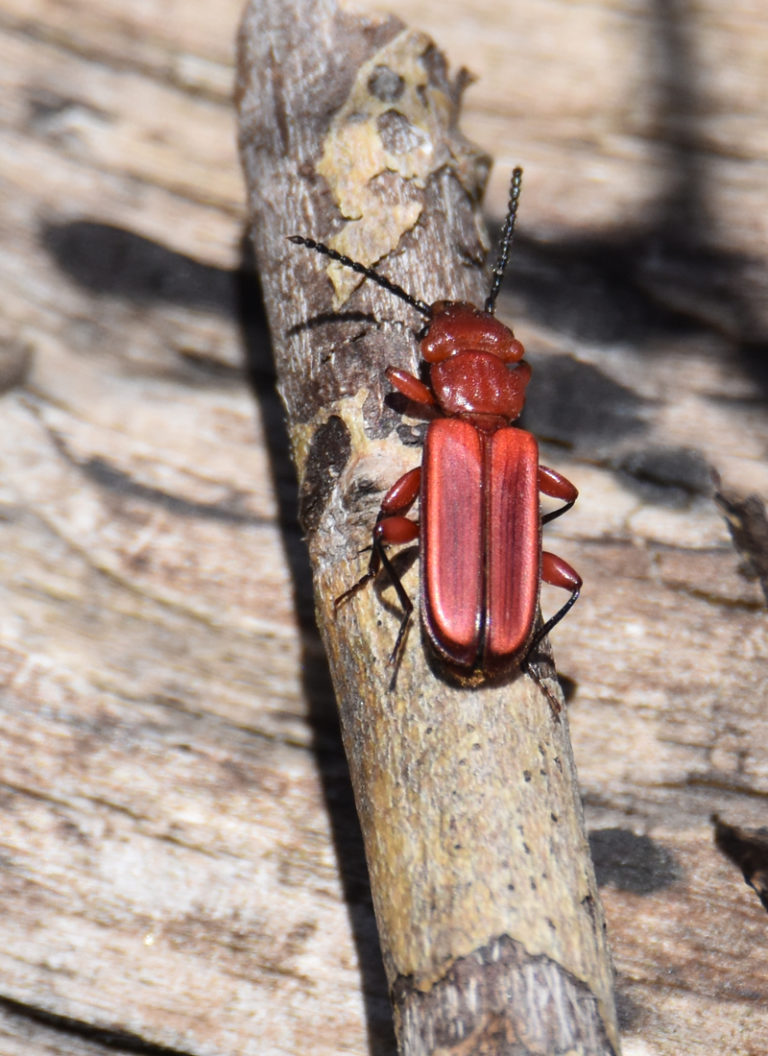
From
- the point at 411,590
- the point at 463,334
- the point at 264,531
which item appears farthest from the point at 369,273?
the point at 264,531

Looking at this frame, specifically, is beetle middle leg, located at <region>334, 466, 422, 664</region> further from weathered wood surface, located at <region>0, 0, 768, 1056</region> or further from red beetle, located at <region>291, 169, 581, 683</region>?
weathered wood surface, located at <region>0, 0, 768, 1056</region>

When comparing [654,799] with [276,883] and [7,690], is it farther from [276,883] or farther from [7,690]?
[7,690]

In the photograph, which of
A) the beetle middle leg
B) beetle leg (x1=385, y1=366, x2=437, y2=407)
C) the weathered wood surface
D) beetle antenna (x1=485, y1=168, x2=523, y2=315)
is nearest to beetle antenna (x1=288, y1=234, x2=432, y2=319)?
beetle leg (x1=385, y1=366, x2=437, y2=407)

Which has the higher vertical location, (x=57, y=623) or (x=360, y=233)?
(x=360, y=233)

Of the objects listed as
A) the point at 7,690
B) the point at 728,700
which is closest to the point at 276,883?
the point at 7,690

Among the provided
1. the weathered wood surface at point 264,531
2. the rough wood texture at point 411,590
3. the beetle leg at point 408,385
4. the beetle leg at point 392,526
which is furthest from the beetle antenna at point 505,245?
the beetle leg at point 392,526

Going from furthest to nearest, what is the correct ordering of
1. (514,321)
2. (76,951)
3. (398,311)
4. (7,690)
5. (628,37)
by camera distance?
→ (628,37) → (514,321) → (7,690) → (398,311) → (76,951)

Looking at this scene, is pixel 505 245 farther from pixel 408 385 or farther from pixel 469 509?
pixel 469 509
